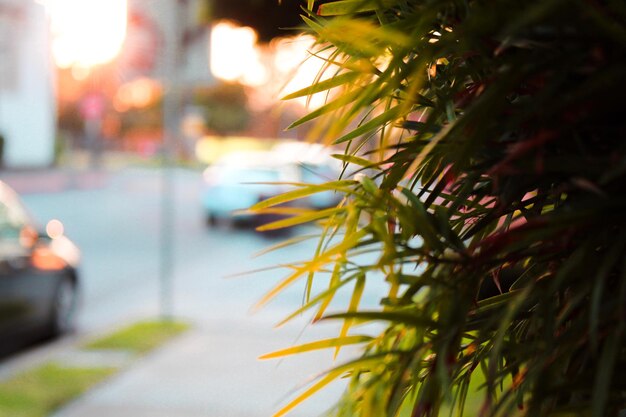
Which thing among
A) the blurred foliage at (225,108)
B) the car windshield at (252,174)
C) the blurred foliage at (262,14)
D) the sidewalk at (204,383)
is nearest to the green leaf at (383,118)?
the sidewalk at (204,383)

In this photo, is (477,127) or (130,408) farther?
(130,408)

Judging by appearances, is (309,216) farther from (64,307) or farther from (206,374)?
(64,307)

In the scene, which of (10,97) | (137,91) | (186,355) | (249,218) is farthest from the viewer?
(137,91)

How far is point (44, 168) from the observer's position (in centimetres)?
3944

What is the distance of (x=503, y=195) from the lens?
1.49 meters

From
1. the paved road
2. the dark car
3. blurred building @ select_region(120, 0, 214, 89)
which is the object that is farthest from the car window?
the dark car

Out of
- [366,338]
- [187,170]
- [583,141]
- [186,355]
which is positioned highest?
[583,141]

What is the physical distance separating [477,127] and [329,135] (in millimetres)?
256

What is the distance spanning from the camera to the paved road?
759 cm

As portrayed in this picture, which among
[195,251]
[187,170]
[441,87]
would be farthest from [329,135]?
[187,170]

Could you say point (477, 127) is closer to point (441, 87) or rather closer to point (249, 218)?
point (441, 87)

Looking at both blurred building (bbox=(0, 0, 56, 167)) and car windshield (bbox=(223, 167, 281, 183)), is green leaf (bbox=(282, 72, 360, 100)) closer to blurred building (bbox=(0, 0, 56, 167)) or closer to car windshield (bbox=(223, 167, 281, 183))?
car windshield (bbox=(223, 167, 281, 183))

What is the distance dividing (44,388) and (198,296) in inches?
242

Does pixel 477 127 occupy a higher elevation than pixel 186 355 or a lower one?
higher
